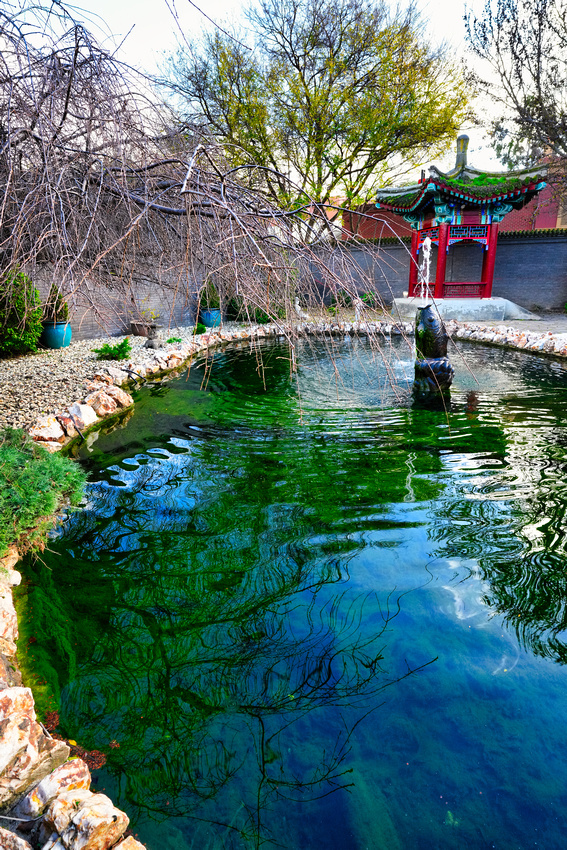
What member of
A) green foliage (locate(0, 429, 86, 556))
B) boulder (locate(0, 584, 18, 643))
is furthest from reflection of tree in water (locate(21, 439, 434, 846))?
green foliage (locate(0, 429, 86, 556))

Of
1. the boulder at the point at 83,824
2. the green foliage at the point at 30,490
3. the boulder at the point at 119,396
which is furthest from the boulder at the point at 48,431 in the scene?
the boulder at the point at 83,824

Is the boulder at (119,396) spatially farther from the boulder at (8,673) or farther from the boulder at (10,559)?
the boulder at (8,673)

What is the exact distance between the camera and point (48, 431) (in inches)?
219

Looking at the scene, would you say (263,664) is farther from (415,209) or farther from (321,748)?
(415,209)

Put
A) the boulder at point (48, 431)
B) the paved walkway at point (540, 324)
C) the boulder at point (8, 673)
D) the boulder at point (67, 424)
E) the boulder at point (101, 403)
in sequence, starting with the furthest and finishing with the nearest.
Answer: the paved walkway at point (540, 324)
the boulder at point (101, 403)
the boulder at point (67, 424)
the boulder at point (48, 431)
the boulder at point (8, 673)

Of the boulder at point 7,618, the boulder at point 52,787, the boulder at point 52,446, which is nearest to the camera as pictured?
the boulder at point 52,787

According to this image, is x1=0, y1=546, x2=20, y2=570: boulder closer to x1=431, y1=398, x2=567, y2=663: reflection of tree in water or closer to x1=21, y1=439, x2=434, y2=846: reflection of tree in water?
x1=21, y1=439, x2=434, y2=846: reflection of tree in water

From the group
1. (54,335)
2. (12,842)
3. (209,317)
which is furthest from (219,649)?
(209,317)

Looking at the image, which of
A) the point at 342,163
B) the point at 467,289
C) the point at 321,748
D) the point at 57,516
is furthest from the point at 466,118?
the point at 321,748

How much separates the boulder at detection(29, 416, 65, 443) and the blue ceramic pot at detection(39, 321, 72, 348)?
4.63 meters

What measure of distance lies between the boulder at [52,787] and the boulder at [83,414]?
4.59m

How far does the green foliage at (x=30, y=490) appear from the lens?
132 inches

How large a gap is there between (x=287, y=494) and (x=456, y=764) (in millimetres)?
2579

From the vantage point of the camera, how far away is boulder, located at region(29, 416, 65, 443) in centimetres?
546
